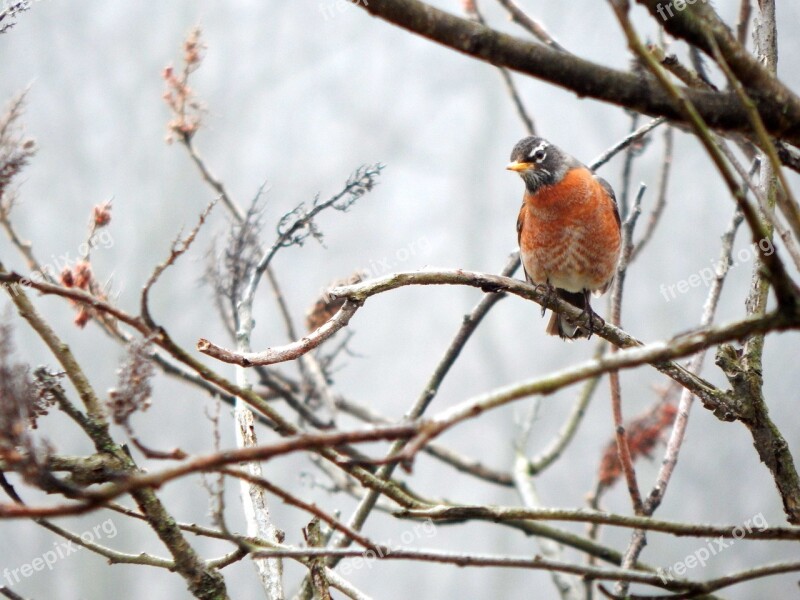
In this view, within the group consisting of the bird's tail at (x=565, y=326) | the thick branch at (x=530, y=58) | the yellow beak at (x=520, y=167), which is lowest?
the thick branch at (x=530, y=58)

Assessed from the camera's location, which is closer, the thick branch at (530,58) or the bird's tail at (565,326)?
the thick branch at (530,58)

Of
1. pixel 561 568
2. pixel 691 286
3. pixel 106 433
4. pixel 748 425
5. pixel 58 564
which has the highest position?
pixel 691 286

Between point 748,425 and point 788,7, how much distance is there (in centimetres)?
466

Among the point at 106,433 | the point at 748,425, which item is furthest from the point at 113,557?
the point at 748,425

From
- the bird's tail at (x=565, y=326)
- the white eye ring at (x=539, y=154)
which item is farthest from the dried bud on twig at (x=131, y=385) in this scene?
the white eye ring at (x=539, y=154)

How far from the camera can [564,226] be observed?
4.11m

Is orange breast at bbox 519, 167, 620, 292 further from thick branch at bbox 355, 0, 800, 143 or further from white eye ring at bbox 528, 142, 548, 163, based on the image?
thick branch at bbox 355, 0, 800, 143

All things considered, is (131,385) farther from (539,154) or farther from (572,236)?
(539,154)

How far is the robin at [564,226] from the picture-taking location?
13.5ft

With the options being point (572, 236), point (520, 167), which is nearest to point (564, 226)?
point (572, 236)

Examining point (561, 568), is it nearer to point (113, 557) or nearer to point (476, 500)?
point (113, 557)

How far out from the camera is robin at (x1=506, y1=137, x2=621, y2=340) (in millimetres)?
4105

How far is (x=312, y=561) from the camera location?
1.93m

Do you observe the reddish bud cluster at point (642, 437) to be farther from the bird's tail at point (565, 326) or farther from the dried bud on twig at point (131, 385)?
the dried bud on twig at point (131, 385)
